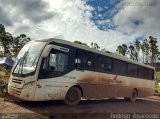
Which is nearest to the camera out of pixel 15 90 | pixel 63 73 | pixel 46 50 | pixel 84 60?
pixel 46 50

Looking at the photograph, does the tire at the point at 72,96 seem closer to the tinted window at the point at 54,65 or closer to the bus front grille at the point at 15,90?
the tinted window at the point at 54,65

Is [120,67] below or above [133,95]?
above

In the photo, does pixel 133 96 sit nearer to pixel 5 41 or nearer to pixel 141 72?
pixel 141 72

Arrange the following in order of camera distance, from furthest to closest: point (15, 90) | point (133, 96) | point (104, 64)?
point (133, 96) → point (104, 64) → point (15, 90)

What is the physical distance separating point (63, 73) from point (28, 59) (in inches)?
68.2

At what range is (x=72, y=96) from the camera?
11797 mm

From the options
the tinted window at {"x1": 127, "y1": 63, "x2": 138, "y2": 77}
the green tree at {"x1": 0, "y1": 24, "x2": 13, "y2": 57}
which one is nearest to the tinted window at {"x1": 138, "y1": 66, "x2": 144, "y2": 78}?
the tinted window at {"x1": 127, "y1": 63, "x2": 138, "y2": 77}

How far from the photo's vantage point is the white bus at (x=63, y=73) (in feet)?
33.3

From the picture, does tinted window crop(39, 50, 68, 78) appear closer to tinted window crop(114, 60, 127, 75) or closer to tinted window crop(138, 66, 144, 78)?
tinted window crop(114, 60, 127, 75)

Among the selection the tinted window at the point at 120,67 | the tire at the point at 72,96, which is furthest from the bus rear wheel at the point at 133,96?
the tire at the point at 72,96

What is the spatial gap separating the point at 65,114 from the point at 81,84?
107 inches

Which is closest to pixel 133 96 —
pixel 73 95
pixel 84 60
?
pixel 84 60

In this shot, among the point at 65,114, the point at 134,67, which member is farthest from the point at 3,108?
the point at 134,67

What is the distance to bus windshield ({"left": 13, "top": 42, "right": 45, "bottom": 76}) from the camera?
1032cm
